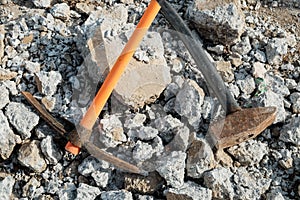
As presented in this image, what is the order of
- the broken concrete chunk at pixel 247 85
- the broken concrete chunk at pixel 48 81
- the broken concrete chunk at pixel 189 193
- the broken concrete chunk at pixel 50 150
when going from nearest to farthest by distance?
the broken concrete chunk at pixel 189 193 → the broken concrete chunk at pixel 50 150 → the broken concrete chunk at pixel 48 81 → the broken concrete chunk at pixel 247 85

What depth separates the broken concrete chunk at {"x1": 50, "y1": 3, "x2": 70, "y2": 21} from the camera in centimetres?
259

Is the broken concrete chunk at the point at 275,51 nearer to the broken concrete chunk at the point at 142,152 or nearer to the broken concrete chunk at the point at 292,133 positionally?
the broken concrete chunk at the point at 292,133

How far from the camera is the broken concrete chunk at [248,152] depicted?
2.27 meters

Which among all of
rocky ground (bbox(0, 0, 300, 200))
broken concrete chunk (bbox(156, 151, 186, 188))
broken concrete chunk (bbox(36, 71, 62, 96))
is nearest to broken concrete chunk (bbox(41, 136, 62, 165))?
rocky ground (bbox(0, 0, 300, 200))

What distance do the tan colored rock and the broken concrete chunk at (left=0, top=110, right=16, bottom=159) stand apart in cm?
51

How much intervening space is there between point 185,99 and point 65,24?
728mm

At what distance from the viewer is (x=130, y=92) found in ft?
7.55

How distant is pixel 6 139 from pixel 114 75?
0.53 meters

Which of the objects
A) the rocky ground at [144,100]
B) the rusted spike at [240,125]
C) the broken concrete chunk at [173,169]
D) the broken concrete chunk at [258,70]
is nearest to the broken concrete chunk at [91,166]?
the rocky ground at [144,100]

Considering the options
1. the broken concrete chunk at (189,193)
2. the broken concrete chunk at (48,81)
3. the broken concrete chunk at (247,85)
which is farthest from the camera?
the broken concrete chunk at (247,85)

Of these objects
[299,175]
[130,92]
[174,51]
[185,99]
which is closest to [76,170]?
[130,92]

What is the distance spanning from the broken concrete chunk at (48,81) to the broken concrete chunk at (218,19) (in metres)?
0.71

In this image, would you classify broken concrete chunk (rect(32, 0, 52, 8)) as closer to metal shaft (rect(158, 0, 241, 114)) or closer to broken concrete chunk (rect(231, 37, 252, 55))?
metal shaft (rect(158, 0, 241, 114))

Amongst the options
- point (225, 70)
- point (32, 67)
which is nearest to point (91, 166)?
point (32, 67)
